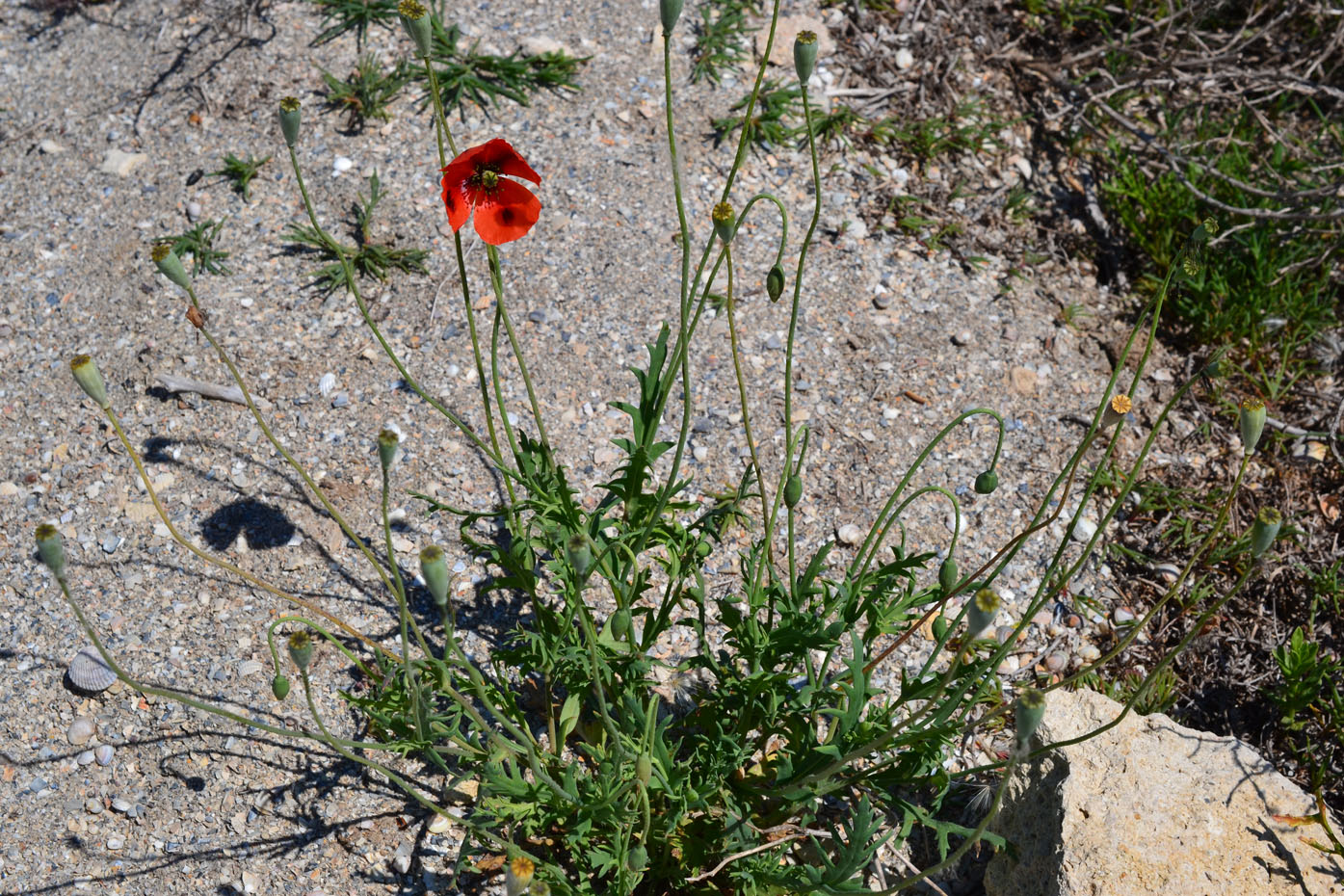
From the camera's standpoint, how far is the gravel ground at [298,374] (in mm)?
2494

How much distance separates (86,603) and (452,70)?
2158 mm

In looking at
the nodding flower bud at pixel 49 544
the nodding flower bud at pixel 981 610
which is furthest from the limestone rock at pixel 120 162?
the nodding flower bud at pixel 981 610

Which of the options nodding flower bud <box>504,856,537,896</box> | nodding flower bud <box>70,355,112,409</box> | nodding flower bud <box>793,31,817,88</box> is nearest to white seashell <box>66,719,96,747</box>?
nodding flower bud <box>70,355,112,409</box>

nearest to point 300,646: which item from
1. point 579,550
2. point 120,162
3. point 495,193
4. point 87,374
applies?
point 579,550

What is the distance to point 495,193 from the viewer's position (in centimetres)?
226

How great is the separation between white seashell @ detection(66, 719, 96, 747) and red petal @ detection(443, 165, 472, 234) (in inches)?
59.3

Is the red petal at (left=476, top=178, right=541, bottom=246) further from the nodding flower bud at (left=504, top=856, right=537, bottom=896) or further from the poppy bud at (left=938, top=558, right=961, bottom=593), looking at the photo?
the nodding flower bud at (left=504, top=856, right=537, bottom=896)

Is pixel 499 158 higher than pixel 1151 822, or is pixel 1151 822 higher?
pixel 499 158

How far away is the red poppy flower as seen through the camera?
218cm

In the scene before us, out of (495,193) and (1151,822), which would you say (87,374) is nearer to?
(495,193)

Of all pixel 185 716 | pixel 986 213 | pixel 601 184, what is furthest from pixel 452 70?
pixel 185 716

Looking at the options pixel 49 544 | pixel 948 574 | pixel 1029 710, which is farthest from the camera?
pixel 948 574

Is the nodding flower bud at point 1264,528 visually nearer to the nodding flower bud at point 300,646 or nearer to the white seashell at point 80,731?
the nodding flower bud at point 300,646

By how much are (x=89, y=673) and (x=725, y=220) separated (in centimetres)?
192
